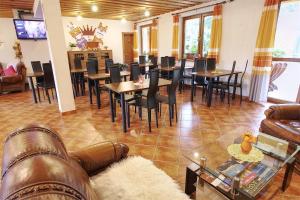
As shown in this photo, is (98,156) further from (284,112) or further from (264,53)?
(264,53)

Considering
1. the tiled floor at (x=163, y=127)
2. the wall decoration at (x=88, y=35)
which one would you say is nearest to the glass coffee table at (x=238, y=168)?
the tiled floor at (x=163, y=127)

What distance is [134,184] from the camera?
44.4 inches

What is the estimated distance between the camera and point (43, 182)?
52cm

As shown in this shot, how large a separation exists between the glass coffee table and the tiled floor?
0.15 meters

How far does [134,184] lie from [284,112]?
226 cm

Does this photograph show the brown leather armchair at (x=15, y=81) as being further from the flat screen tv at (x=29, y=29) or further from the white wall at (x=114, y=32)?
the white wall at (x=114, y=32)

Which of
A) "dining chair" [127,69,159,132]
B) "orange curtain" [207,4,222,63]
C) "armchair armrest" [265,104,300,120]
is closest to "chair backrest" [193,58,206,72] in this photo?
"orange curtain" [207,4,222,63]

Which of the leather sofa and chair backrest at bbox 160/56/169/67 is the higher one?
chair backrest at bbox 160/56/169/67

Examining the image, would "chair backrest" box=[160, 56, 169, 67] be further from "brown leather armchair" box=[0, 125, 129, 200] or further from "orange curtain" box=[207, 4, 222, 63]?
"brown leather armchair" box=[0, 125, 129, 200]

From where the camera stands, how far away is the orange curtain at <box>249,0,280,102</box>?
12.8 ft

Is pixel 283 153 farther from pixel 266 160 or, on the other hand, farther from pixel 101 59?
pixel 101 59

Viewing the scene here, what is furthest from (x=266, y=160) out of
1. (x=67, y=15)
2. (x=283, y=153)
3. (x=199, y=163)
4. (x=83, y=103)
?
(x=67, y=15)

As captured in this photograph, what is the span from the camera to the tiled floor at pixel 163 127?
212 centimetres

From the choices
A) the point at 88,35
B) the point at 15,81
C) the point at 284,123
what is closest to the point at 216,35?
the point at 284,123
